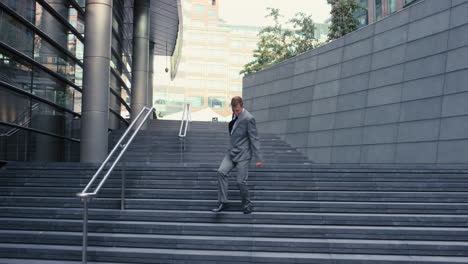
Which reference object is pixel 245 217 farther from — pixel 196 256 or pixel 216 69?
pixel 216 69

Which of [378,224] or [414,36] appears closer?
[378,224]

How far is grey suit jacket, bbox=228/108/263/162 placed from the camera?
6672mm

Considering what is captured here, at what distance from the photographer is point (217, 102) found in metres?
79.2

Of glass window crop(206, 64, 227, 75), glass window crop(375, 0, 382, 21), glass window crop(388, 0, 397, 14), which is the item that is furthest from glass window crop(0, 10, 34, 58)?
glass window crop(206, 64, 227, 75)

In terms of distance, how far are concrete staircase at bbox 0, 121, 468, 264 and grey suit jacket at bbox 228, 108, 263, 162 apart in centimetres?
85

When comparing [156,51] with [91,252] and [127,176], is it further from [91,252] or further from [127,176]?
[91,252]

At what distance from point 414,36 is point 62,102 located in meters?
9.88

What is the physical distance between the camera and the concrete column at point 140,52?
21641mm

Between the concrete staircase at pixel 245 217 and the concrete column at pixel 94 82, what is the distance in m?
3.17

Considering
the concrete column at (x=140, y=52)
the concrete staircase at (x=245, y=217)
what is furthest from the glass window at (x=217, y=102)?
the concrete staircase at (x=245, y=217)

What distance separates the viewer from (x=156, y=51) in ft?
100

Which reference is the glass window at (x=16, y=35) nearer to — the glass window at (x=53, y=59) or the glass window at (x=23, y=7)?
the glass window at (x=23, y=7)

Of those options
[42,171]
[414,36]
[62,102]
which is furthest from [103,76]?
[414,36]

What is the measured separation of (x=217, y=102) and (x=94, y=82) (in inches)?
2639
